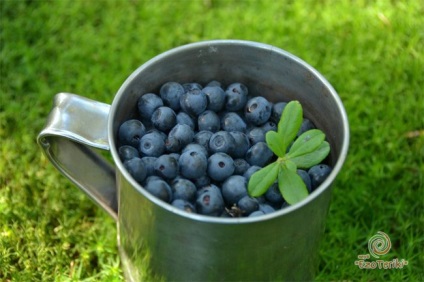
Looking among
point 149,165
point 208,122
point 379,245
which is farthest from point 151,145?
point 379,245

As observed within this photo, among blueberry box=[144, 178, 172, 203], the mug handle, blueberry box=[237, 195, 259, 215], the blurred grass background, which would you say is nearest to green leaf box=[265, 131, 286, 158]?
blueberry box=[237, 195, 259, 215]

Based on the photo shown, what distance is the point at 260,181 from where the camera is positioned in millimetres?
1242

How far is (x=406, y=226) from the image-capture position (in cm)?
182

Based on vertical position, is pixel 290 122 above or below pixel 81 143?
above

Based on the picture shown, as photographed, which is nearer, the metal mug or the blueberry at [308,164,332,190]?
the metal mug

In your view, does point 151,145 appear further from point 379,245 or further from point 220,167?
point 379,245

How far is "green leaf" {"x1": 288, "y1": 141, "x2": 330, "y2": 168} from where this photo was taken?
1.27 m

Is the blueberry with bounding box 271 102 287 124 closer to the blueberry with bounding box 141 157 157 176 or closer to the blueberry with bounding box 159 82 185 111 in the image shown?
the blueberry with bounding box 159 82 185 111

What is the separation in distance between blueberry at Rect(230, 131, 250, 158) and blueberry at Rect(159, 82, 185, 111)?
16cm

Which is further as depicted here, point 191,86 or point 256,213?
point 191,86

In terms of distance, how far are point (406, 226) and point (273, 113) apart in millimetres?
626

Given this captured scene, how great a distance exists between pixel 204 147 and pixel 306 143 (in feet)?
0.71

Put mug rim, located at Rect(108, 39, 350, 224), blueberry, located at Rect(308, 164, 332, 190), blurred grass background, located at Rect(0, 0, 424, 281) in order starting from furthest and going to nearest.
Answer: blurred grass background, located at Rect(0, 0, 424, 281), blueberry, located at Rect(308, 164, 332, 190), mug rim, located at Rect(108, 39, 350, 224)

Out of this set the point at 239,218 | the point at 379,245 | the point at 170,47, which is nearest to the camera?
the point at 239,218
